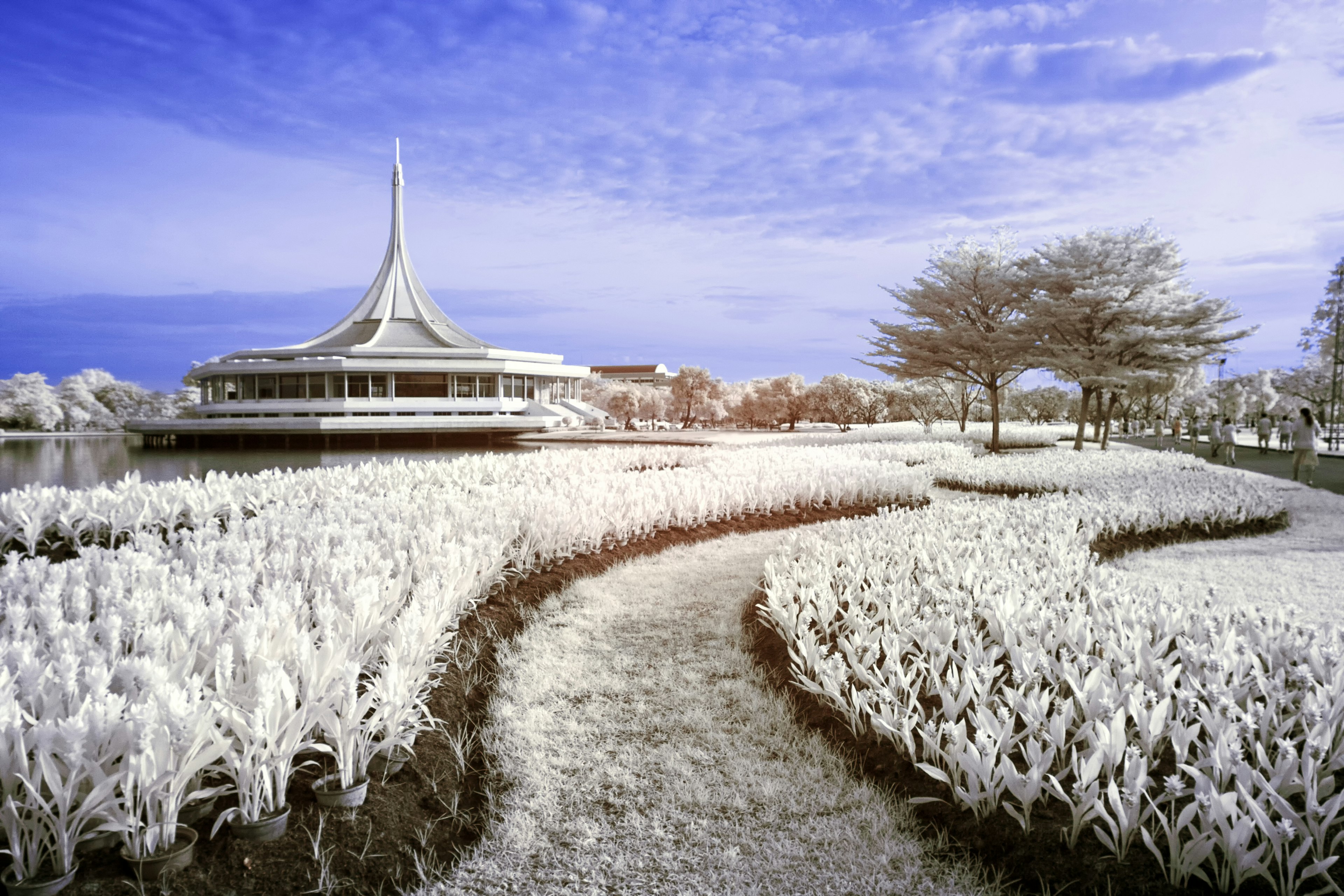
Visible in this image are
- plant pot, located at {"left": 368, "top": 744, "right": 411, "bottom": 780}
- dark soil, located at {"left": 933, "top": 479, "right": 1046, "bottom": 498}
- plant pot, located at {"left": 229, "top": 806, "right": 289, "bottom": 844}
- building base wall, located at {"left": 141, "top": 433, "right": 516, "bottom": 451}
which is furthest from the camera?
building base wall, located at {"left": 141, "top": 433, "right": 516, "bottom": 451}

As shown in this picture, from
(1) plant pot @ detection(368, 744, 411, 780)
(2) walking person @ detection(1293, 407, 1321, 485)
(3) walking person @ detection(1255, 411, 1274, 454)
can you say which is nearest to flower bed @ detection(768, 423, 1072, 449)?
(3) walking person @ detection(1255, 411, 1274, 454)

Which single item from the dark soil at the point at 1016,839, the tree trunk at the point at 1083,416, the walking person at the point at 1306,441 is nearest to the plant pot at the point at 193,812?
the dark soil at the point at 1016,839

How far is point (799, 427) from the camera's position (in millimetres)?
76250

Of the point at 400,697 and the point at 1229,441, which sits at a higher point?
the point at 1229,441

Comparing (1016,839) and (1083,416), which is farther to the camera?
(1083,416)

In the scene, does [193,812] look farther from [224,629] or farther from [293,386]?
[293,386]

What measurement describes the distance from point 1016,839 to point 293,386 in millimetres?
57167

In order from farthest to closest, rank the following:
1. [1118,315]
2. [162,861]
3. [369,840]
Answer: [1118,315]
[369,840]
[162,861]

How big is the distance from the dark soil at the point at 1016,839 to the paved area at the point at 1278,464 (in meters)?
17.0

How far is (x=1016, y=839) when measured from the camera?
3039 millimetres

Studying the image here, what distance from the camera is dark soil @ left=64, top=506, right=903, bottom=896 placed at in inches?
109

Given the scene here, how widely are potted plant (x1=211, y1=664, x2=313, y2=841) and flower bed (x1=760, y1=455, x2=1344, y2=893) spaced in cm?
268

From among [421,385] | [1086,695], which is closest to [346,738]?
[1086,695]

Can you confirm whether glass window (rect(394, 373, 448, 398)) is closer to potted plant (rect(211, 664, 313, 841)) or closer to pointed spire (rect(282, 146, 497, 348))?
pointed spire (rect(282, 146, 497, 348))
